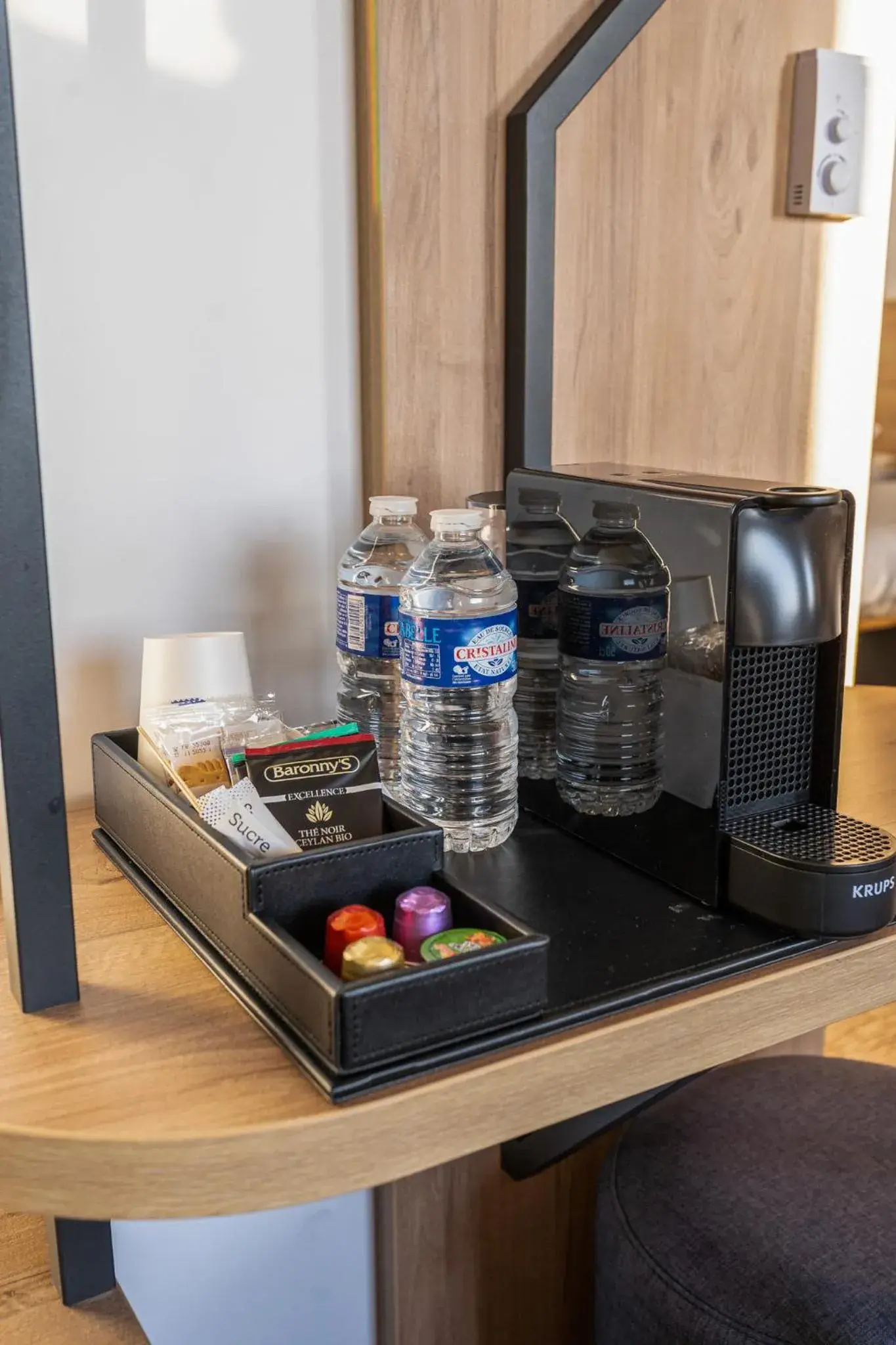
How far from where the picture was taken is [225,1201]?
0.65 m

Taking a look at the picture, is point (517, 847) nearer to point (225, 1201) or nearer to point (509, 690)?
point (509, 690)

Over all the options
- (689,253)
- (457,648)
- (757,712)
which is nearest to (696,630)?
(757,712)

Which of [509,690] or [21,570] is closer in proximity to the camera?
[21,570]

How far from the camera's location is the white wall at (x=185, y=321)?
41.0 inches

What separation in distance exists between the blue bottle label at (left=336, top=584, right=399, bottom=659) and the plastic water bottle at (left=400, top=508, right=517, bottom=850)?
3 centimetres

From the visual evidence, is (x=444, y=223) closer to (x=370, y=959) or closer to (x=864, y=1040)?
(x=370, y=959)

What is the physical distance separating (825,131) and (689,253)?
250mm

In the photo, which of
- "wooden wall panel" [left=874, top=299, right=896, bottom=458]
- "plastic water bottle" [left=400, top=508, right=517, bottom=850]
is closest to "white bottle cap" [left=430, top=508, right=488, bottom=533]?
"plastic water bottle" [left=400, top=508, right=517, bottom=850]

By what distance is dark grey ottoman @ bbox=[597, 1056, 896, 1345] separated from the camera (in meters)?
1.01

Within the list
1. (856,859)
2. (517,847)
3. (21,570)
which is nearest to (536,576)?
(517,847)

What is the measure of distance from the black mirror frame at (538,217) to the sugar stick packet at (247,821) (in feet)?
1.90

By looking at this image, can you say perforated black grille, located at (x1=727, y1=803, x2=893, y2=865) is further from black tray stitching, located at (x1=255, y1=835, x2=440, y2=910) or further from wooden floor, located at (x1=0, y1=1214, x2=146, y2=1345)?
wooden floor, located at (x1=0, y1=1214, x2=146, y2=1345)

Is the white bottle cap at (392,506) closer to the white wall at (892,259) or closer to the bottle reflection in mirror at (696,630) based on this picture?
the bottle reflection in mirror at (696,630)

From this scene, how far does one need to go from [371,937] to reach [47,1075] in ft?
0.65
